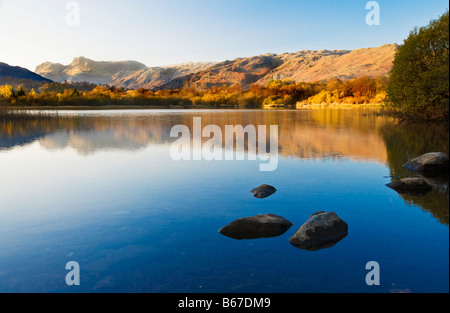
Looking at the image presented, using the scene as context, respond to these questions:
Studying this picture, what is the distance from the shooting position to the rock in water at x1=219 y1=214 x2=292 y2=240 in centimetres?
953

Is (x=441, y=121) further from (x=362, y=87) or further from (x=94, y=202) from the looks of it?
(x=362, y=87)

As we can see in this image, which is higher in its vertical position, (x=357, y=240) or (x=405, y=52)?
(x=405, y=52)

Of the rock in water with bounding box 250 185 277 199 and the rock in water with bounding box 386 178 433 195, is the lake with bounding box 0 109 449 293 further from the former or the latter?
the rock in water with bounding box 386 178 433 195

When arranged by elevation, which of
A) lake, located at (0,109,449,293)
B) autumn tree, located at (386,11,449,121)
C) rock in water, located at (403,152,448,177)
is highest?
autumn tree, located at (386,11,449,121)

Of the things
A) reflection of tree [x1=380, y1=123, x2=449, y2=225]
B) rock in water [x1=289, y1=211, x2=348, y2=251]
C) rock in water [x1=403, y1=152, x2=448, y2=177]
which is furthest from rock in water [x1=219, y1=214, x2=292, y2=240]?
rock in water [x1=403, y1=152, x2=448, y2=177]

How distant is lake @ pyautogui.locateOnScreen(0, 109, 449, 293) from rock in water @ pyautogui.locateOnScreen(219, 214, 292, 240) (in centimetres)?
26

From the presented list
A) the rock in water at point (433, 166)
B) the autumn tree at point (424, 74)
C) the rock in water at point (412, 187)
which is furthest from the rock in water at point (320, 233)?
the autumn tree at point (424, 74)

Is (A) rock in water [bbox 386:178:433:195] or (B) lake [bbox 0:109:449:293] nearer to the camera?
(B) lake [bbox 0:109:449:293]

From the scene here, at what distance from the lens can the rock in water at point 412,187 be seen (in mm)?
13883

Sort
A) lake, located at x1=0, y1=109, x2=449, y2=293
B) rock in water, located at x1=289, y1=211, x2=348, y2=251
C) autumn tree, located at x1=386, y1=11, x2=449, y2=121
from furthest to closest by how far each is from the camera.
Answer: autumn tree, located at x1=386, y1=11, x2=449, y2=121, rock in water, located at x1=289, y1=211, x2=348, y2=251, lake, located at x1=0, y1=109, x2=449, y2=293

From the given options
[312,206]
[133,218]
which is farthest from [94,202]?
[312,206]

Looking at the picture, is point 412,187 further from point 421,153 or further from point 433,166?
point 421,153

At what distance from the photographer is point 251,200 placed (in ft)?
42.7
